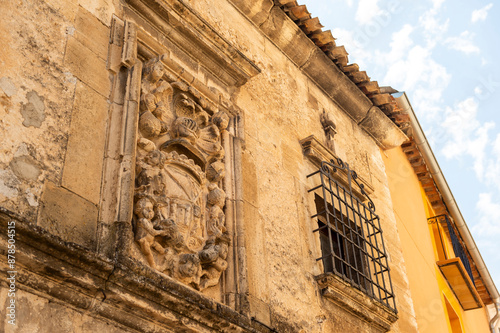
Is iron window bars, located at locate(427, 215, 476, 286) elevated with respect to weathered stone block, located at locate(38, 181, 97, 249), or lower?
elevated

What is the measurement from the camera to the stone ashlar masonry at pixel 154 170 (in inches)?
128

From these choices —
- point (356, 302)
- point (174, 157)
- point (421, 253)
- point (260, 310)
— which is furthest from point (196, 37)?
point (421, 253)

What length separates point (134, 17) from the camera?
15.7 ft

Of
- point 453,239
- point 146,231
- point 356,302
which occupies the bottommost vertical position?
point 146,231

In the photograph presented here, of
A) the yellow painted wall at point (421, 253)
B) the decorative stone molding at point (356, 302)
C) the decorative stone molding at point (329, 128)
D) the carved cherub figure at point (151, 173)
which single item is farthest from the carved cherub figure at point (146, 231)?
the yellow painted wall at point (421, 253)

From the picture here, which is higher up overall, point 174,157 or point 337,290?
point 174,157

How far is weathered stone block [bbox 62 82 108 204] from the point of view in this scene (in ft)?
11.9

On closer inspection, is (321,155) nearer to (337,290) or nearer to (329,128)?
(329,128)

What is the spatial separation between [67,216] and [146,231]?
49 cm

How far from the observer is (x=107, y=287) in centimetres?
328

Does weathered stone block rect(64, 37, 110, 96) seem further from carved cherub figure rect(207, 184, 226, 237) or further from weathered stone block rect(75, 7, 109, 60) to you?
carved cherub figure rect(207, 184, 226, 237)

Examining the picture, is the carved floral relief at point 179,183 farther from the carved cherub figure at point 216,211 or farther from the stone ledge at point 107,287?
the stone ledge at point 107,287

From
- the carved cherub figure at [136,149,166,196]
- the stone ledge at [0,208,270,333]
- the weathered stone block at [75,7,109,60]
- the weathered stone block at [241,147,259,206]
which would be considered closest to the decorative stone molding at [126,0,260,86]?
the weathered stone block at [75,7,109,60]

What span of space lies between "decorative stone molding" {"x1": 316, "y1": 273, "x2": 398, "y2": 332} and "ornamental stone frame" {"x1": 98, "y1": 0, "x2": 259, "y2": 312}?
3.52 ft
